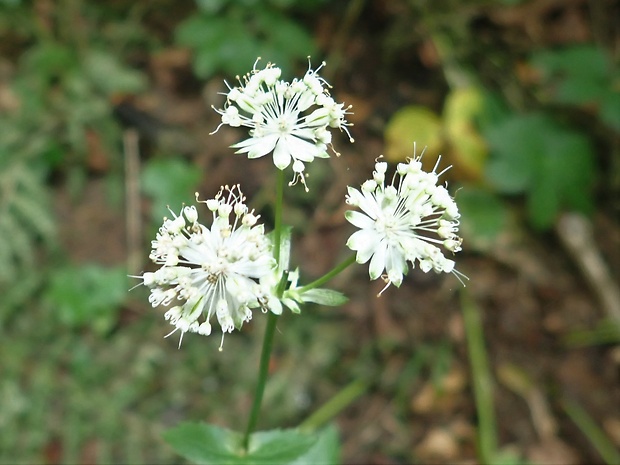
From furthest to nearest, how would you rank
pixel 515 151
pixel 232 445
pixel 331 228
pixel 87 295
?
pixel 331 228 < pixel 515 151 < pixel 87 295 < pixel 232 445

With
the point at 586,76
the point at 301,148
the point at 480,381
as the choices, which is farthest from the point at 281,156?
the point at 586,76

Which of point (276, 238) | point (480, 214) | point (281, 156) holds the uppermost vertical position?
point (480, 214)

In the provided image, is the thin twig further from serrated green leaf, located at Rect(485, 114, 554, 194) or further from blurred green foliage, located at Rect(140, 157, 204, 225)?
serrated green leaf, located at Rect(485, 114, 554, 194)

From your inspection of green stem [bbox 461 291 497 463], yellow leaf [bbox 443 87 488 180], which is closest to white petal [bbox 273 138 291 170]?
yellow leaf [bbox 443 87 488 180]

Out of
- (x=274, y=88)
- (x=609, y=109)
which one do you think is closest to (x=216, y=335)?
(x=274, y=88)

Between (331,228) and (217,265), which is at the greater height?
(331,228)

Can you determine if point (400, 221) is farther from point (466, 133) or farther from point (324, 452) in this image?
point (466, 133)

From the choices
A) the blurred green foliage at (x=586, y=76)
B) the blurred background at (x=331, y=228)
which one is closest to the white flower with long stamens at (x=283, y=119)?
the blurred background at (x=331, y=228)
